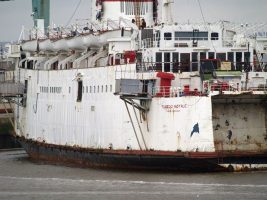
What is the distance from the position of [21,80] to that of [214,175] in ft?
78.0

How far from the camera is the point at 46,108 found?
66.9m

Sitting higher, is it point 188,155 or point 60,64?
point 60,64

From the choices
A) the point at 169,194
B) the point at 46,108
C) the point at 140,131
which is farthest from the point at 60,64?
the point at 169,194

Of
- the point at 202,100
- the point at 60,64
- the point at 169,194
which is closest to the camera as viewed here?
the point at 169,194

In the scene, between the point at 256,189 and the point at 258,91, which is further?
the point at 258,91

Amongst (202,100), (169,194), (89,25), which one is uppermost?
(89,25)

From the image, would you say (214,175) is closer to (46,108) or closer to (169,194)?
(169,194)

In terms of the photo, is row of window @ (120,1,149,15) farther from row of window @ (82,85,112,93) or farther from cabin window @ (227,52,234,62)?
cabin window @ (227,52,234,62)

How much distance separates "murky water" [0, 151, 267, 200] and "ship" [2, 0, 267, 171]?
103 cm

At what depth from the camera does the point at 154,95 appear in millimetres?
53750

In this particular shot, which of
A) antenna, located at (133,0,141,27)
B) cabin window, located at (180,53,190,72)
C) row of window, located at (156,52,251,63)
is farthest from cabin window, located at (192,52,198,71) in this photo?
antenna, located at (133,0,141,27)

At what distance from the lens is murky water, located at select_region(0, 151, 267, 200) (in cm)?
4697

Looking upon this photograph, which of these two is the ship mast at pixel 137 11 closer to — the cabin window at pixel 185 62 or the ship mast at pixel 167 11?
the ship mast at pixel 167 11

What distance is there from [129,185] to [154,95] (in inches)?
217
